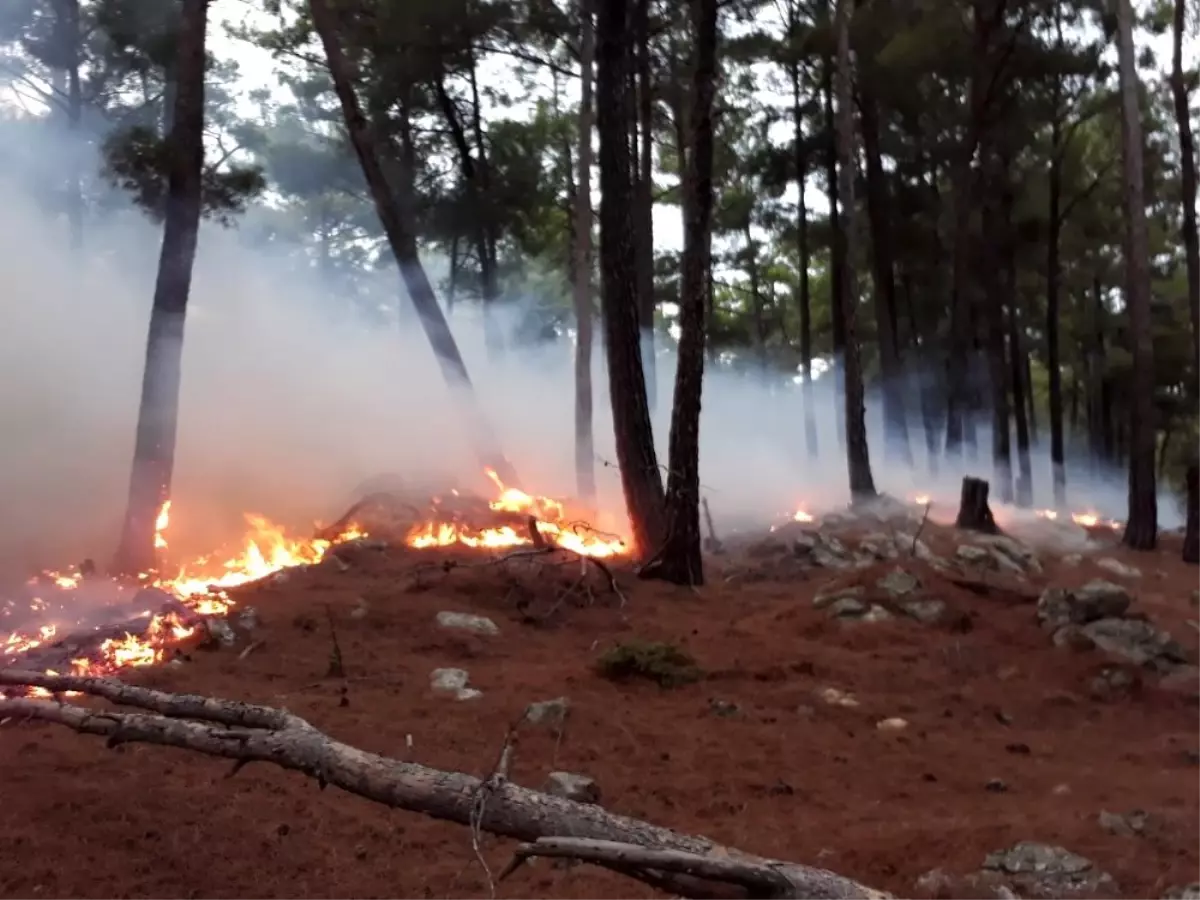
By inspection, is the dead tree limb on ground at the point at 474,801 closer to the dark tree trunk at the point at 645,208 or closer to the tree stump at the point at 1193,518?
the tree stump at the point at 1193,518

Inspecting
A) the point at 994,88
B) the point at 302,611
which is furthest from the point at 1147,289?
the point at 302,611

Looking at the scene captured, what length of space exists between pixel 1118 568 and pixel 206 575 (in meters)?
10.2

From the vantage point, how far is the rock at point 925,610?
27.6 ft

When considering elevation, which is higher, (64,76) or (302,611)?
(64,76)

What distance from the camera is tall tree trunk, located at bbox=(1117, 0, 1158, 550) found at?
12820mm

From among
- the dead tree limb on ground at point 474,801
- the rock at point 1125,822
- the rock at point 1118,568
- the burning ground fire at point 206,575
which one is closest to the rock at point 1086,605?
the rock at point 1125,822

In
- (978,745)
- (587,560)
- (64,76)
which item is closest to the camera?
(978,745)

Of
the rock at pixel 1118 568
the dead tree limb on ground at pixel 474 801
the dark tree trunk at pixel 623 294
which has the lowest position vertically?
the rock at pixel 1118 568

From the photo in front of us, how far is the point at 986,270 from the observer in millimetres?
18297

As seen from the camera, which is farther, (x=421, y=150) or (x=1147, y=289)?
(x=421, y=150)

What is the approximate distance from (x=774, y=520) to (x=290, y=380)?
8484mm

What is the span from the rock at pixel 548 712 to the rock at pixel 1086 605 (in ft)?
13.8

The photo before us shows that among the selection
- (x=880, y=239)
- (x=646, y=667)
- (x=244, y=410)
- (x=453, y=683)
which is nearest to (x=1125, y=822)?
(x=646, y=667)

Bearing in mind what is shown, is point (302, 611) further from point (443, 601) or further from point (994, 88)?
point (994, 88)
